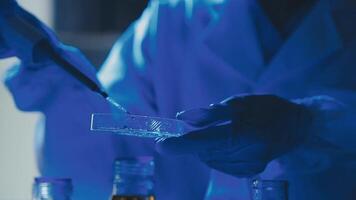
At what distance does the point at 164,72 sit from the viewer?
1.03 meters

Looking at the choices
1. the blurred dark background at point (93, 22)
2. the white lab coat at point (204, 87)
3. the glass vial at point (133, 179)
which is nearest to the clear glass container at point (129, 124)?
the glass vial at point (133, 179)

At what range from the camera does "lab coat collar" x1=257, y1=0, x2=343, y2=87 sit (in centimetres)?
92

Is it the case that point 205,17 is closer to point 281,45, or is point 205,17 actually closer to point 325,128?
point 281,45

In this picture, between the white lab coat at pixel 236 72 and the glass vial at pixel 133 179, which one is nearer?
the glass vial at pixel 133 179

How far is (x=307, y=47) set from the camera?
92 centimetres

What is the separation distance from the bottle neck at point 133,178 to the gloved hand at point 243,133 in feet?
0.25

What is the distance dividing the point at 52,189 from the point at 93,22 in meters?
0.84

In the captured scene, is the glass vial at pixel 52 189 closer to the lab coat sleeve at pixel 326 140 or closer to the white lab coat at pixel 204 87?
the white lab coat at pixel 204 87

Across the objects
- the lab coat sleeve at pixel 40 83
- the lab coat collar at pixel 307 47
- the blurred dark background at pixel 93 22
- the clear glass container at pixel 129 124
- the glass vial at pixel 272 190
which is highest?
the blurred dark background at pixel 93 22

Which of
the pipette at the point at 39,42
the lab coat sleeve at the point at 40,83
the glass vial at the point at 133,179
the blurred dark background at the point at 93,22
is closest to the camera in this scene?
the glass vial at the point at 133,179

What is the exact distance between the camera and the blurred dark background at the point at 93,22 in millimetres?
1412

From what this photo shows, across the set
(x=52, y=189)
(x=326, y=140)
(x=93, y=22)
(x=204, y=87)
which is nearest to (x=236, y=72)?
(x=204, y=87)

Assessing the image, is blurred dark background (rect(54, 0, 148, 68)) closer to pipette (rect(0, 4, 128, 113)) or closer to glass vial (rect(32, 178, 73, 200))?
pipette (rect(0, 4, 128, 113))

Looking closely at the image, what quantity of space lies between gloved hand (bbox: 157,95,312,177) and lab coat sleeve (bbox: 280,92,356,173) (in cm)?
2
